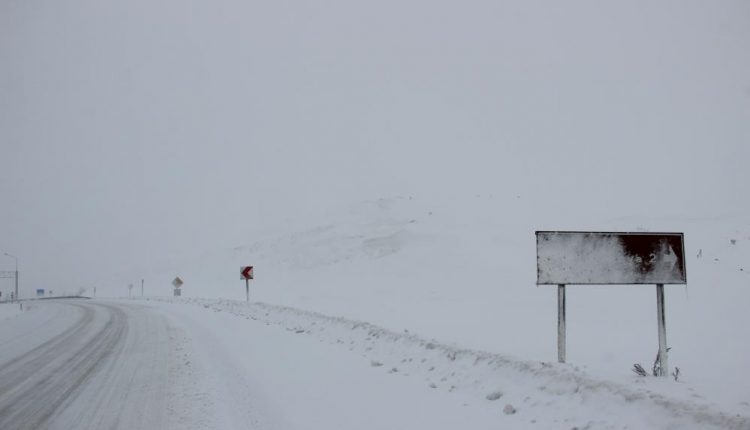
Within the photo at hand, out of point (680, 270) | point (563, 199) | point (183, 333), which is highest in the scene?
point (563, 199)

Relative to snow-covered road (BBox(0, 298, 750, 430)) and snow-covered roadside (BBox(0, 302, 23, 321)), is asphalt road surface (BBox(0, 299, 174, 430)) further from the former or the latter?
snow-covered roadside (BBox(0, 302, 23, 321))

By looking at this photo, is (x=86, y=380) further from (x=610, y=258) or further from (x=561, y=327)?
(x=610, y=258)

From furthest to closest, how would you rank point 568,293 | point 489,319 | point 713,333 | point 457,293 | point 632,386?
1. point 457,293
2. point 568,293
3. point 489,319
4. point 713,333
5. point 632,386

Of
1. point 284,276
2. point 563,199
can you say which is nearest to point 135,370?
point 284,276

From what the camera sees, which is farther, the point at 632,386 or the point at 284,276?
the point at 284,276

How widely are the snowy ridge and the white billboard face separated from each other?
1.36m

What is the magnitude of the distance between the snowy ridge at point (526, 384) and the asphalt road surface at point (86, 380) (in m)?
4.12

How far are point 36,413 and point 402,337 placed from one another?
22.9 ft

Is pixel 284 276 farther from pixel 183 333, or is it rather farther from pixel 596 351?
pixel 596 351

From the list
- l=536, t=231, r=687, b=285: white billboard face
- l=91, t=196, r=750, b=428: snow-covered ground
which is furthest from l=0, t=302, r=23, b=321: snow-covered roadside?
l=536, t=231, r=687, b=285: white billboard face

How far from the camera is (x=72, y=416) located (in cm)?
723

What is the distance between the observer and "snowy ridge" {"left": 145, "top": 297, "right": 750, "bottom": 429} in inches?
207

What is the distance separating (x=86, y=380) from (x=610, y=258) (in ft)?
30.2

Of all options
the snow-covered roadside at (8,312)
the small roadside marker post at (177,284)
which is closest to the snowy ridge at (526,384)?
the snow-covered roadside at (8,312)
